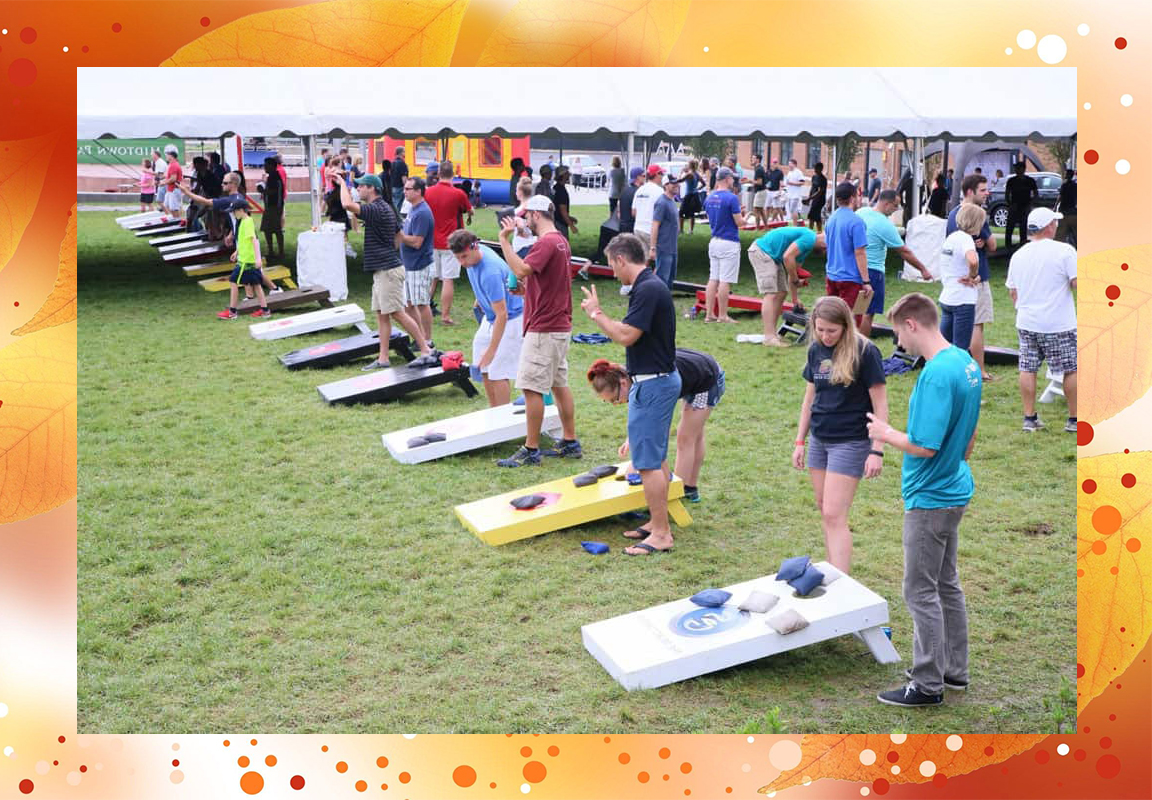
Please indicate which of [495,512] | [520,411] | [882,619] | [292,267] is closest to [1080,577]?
[882,619]

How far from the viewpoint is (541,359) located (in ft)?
28.0

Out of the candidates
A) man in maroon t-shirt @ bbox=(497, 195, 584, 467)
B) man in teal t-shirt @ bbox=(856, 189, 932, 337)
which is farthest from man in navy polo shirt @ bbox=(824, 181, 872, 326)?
man in maroon t-shirt @ bbox=(497, 195, 584, 467)

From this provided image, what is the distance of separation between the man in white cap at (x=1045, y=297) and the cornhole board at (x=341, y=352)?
6.20 meters

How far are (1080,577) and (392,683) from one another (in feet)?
10.4

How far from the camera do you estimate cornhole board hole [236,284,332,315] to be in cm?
1582

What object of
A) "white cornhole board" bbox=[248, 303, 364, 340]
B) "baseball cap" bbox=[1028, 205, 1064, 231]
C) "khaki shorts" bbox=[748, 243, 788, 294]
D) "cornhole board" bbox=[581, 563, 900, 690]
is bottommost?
"cornhole board" bbox=[581, 563, 900, 690]

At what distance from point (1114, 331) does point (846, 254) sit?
642 cm

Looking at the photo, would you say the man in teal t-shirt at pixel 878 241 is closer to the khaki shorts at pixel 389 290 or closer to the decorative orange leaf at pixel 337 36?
the khaki shorts at pixel 389 290

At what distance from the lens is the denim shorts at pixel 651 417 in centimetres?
691

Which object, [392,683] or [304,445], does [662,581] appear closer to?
[392,683]

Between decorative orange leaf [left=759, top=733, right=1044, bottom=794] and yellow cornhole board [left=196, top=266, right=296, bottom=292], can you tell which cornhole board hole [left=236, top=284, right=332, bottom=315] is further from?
decorative orange leaf [left=759, top=733, right=1044, bottom=794]

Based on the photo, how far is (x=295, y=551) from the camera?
7336mm

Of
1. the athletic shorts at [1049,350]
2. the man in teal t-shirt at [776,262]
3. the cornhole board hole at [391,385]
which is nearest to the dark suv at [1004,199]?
the man in teal t-shirt at [776,262]

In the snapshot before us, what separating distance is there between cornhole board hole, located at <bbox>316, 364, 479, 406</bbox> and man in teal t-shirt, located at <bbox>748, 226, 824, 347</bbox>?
380cm
